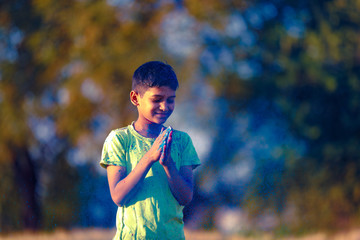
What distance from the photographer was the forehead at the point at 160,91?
2.83 meters

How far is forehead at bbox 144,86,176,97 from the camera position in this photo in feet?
9.29

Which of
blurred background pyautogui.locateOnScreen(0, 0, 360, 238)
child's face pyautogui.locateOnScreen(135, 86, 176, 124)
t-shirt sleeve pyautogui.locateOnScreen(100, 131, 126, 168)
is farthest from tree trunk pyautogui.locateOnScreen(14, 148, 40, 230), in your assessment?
child's face pyautogui.locateOnScreen(135, 86, 176, 124)

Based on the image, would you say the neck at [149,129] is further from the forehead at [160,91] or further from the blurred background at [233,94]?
the blurred background at [233,94]

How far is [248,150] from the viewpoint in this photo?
1240 cm

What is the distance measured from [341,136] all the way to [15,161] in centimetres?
886

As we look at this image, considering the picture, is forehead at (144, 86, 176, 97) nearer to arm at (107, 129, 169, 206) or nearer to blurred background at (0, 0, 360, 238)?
arm at (107, 129, 169, 206)

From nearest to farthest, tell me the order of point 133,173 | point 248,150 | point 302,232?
point 133,173 → point 302,232 → point 248,150

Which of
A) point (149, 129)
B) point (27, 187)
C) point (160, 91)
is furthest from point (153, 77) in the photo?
point (27, 187)

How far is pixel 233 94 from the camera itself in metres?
12.2

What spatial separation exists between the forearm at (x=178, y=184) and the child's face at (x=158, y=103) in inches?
12.4

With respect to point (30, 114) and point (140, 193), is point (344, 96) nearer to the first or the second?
point (30, 114)

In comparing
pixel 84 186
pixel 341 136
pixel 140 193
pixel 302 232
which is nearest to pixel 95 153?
pixel 84 186

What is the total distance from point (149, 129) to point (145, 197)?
0.43 meters

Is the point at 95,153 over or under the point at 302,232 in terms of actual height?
over
